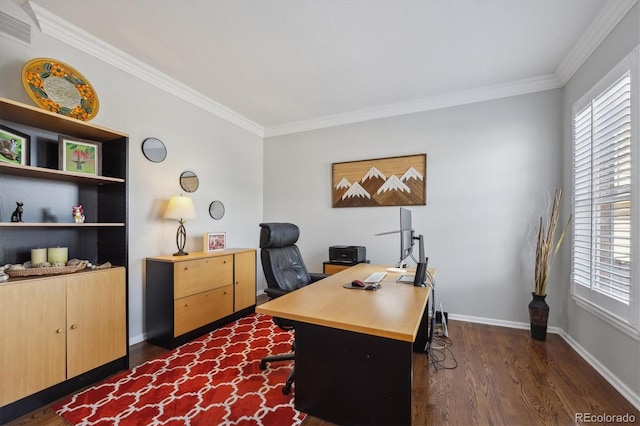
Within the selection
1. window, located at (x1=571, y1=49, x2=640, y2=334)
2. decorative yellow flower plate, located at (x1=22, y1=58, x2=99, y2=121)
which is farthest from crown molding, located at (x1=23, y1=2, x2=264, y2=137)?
window, located at (x1=571, y1=49, x2=640, y2=334)

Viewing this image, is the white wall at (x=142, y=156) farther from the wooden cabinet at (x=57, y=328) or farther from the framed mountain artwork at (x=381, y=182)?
the framed mountain artwork at (x=381, y=182)

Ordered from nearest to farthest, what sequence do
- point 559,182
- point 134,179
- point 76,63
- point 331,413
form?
point 331,413
point 76,63
point 134,179
point 559,182

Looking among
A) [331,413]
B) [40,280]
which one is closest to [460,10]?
[331,413]

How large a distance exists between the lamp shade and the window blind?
3.54 metres

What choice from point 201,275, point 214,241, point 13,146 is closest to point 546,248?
point 201,275

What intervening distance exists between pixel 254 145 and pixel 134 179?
6.58 feet

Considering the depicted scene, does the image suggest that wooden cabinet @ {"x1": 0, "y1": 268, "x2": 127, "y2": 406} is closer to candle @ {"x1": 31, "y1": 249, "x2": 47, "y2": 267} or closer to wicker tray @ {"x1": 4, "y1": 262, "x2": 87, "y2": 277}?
wicker tray @ {"x1": 4, "y1": 262, "x2": 87, "y2": 277}

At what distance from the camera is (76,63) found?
2223mm

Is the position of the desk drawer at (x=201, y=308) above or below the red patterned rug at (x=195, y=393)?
above

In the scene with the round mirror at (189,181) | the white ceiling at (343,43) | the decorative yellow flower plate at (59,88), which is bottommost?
the round mirror at (189,181)

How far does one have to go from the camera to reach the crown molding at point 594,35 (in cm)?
185

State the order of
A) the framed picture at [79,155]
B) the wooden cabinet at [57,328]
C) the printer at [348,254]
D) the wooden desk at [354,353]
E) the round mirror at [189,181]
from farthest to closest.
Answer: the printer at [348,254], the round mirror at [189,181], the framed picture at [79,155], the wooden cabinet at [57,328], the wooden desk at [354,353]

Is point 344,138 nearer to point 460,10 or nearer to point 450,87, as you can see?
point 450,87

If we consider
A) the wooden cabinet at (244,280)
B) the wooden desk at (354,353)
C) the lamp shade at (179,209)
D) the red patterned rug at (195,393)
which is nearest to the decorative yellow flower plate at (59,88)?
the lamp shade at (179,209)
